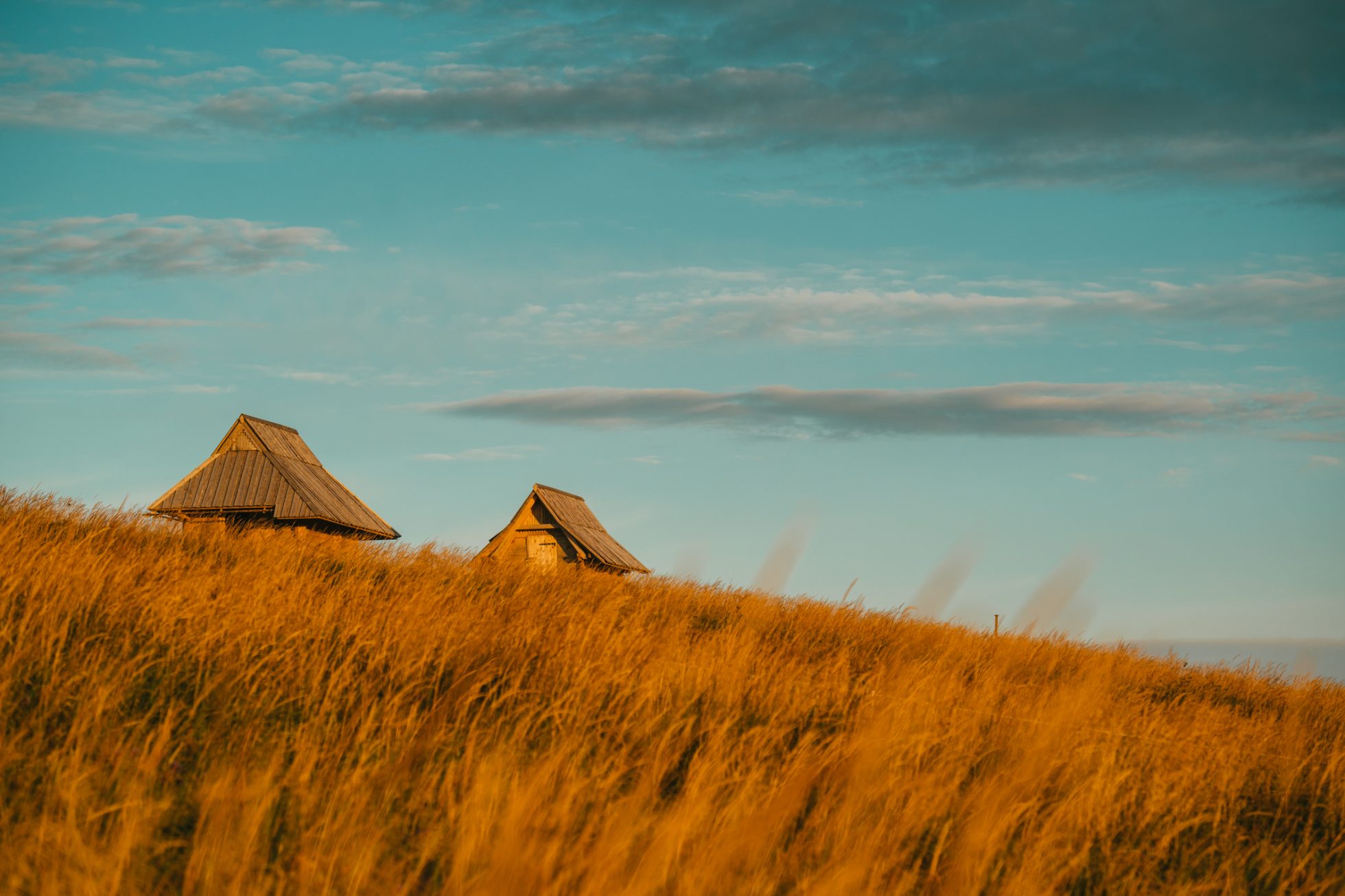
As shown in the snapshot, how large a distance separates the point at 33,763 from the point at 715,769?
104 inches

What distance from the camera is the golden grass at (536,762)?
11.0ft

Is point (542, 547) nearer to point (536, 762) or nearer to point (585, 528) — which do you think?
point (585, 528)

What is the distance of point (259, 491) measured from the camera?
22.6m

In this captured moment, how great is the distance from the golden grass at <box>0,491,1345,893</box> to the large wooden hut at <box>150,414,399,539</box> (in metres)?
14.8

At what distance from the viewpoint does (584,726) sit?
4836 mm

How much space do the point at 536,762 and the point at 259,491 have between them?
20.3m

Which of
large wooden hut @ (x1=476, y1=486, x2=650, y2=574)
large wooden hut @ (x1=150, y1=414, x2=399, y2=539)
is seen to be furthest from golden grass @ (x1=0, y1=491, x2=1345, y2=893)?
large wooden hut @ (x1=476, y1=486, x2=650, y2=574)

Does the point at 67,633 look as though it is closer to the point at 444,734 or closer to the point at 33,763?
the point at 33,763

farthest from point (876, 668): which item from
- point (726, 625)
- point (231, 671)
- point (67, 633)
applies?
point (67, 633)

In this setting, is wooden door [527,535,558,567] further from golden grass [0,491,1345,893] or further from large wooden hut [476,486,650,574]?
golden grass [0,491,1345,893]

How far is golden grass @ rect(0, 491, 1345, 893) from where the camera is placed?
11.0 ft

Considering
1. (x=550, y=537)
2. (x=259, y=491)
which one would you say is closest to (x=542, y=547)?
(x=550, y=537)

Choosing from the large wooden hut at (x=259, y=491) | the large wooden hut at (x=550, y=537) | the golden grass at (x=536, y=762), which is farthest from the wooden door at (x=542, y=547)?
the golden grass at (x=536, y=762)

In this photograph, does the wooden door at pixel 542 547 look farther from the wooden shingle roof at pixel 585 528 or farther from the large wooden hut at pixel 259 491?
the large wooden hut at pixel 259 491
